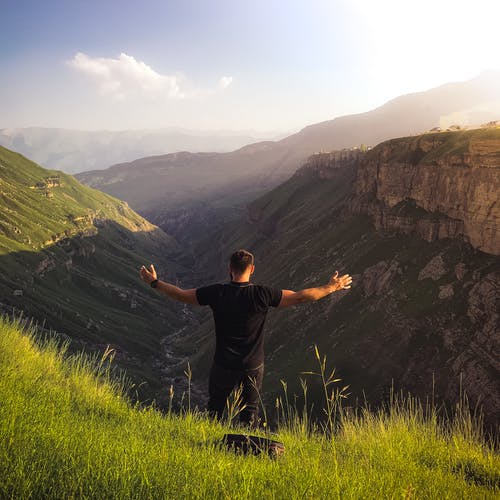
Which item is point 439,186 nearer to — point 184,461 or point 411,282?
point 411,282

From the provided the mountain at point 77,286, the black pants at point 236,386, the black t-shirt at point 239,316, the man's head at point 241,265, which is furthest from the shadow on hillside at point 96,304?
the man's head at point 241,265

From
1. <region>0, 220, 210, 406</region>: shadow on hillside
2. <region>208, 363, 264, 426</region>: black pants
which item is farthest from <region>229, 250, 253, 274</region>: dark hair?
<region>0, 220, 210, 406</region>: shadow on hillside

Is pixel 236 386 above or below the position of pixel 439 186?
below

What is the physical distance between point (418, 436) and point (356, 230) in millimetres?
73689

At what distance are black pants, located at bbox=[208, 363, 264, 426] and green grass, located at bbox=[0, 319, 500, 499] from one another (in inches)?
22.7

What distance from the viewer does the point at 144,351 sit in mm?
101000

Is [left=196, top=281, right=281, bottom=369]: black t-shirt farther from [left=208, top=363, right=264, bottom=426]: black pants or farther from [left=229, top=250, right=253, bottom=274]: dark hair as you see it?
[left=229, top=250, right=253, bottom=274]: dark hair

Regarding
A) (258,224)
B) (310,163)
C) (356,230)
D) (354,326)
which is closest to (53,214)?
(258,224)

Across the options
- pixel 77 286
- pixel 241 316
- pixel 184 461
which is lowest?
pixel 77 286

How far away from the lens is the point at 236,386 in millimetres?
7684

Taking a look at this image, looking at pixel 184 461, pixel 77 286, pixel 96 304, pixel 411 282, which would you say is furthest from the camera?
pixel 77 286

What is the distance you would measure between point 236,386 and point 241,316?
1.36 metres

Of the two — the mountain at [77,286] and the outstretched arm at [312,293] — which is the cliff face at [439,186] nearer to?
the outstretched arm at [312,293]

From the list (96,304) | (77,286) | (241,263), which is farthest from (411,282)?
(77,286)
